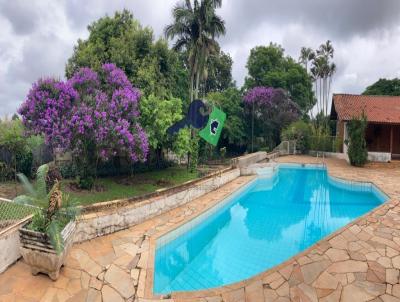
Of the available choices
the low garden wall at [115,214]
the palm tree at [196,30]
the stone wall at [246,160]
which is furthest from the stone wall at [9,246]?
the palm tree at [196,30]

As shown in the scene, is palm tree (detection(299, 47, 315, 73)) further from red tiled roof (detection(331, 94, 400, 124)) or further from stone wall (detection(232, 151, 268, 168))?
stone wall (detection(232, 151, 268, 168))

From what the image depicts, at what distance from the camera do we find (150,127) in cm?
1091

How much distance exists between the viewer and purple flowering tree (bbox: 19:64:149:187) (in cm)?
829

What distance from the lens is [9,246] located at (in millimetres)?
5344

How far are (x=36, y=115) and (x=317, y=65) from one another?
37331mm

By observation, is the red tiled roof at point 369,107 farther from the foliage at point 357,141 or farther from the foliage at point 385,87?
the foliage at point 385,87

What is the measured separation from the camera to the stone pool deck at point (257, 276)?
5008 millimetres

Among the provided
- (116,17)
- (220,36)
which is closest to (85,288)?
(116,17)

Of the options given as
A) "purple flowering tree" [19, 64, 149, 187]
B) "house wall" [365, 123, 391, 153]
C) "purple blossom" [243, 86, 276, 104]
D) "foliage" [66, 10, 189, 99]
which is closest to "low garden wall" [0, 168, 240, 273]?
"purple flowering tree" [19, 64, 149, 187]

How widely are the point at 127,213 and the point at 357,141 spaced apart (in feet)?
51.9

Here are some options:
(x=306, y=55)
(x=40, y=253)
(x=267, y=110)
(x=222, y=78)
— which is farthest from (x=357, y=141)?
(x=306, y=55)

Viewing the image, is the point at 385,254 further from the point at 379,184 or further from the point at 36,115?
the point at 36,115

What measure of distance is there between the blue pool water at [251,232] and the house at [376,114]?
8202mm

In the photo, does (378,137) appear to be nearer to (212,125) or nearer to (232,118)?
(232,118)
